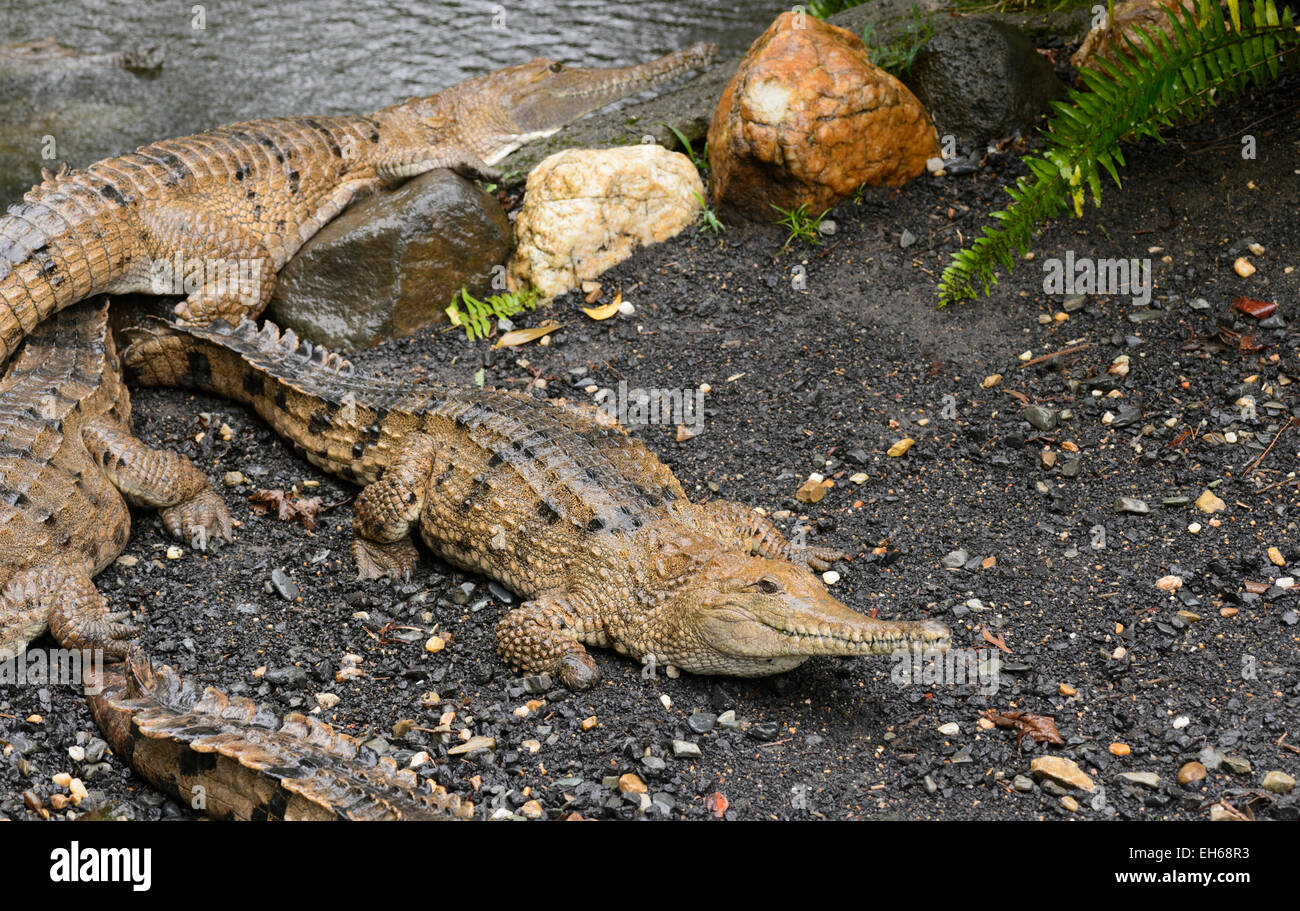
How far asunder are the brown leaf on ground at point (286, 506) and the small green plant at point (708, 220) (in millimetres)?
2916

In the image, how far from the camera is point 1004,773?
405cm

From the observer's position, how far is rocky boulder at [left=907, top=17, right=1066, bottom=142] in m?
7.06

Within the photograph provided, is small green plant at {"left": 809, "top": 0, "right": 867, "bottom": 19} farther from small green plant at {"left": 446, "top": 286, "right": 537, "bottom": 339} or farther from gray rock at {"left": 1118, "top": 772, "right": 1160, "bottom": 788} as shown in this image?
gray rock at {"left": 1118, "top": 772, "right": 1160, "bottom": 788}

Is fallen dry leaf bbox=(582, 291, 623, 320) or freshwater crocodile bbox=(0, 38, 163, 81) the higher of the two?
freshwater crocodile bbox=(0, 38, 163, 81)

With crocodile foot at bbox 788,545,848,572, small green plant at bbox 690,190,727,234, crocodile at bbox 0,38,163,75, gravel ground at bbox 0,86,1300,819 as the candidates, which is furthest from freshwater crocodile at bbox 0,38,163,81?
crocodile foot at bbox 788,545,848,572

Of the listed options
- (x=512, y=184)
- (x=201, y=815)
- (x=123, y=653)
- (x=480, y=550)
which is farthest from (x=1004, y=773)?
(x=512, y=184)

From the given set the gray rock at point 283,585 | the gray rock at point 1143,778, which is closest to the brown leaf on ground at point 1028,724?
the gray rock at point 1143,778

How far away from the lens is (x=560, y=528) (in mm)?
4906

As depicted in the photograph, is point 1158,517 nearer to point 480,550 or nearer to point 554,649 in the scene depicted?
point 554,649

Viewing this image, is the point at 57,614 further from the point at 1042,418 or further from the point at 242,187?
the point at 1042,418

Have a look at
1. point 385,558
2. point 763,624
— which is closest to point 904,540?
point 763,624

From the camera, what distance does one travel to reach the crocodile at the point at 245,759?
3.74 metres

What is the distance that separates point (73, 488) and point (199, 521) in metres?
0.58

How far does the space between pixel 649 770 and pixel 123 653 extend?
7.63 feet
